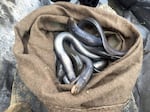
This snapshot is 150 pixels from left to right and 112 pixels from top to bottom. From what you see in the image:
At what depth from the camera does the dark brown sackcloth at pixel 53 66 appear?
102cm

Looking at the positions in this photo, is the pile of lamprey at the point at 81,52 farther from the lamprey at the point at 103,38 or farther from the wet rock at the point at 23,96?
the wet rock at the point at 23,96

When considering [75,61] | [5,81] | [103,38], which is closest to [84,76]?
[75,61]

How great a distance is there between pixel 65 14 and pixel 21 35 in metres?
0.17

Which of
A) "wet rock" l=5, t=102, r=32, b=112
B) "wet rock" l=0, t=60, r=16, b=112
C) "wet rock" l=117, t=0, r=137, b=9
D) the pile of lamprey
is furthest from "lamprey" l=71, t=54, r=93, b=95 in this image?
"wet rock" l=117, t=0, r=137, b=9

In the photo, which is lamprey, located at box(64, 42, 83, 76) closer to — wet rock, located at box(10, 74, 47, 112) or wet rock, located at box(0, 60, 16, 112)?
wet rock, located at box(10, 74, 47, 112)

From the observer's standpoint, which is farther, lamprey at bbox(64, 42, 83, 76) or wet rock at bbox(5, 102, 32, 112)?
wet rock at bbox(5, 102, 32, 112)

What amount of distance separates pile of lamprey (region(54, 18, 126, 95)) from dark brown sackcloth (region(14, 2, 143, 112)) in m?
0.03

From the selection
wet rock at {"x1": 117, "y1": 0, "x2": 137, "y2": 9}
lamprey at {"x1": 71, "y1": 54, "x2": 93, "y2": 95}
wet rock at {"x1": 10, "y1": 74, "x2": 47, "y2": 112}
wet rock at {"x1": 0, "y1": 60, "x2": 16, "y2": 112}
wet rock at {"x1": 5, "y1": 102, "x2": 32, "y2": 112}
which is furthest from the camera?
wet rock at {"x1": 117, "y1": 0, "x2": 137, "y2": 9}

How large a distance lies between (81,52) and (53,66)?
0.34 feet

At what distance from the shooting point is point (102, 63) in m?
1.16

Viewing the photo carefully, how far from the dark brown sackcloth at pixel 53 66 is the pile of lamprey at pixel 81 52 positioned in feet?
0.10

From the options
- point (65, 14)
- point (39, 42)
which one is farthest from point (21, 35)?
point (65, 14)

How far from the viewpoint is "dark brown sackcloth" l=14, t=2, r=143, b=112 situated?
102 cm

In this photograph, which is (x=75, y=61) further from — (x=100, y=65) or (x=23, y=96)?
(x=23, y=96)
